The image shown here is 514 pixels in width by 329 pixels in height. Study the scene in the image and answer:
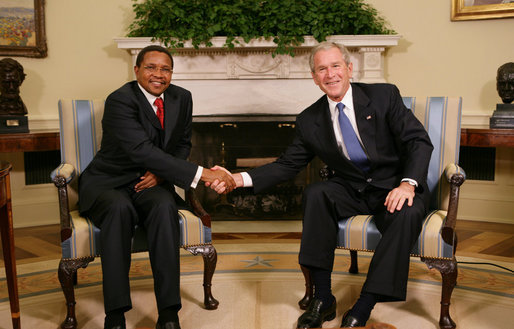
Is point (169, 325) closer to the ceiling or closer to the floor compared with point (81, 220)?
closer to the floor

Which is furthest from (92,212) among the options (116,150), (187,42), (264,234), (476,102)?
(476,102)

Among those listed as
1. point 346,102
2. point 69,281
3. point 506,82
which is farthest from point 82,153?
point 506,82

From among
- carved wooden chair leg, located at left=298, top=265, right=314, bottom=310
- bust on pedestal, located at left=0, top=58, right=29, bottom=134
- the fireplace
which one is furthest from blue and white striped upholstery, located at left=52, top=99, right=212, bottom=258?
the fireplace

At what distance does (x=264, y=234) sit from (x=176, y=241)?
5.90 ft

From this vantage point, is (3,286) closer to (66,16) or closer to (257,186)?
(257,186)

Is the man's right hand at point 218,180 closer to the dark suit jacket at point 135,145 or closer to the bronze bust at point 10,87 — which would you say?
the dark suit jacket at point 135,145

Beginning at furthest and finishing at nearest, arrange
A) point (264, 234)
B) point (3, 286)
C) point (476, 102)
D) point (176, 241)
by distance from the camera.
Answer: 1. point (476, 102)
2. point (264, 234)
3. point (3, 286)
4. point (176, 241)

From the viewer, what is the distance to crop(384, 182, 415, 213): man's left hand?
209cm

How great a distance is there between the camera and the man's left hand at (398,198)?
2086 mm

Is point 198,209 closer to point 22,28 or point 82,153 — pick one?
point 82,153

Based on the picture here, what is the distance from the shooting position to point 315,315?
7.18 feet

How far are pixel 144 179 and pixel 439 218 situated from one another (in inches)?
55.2

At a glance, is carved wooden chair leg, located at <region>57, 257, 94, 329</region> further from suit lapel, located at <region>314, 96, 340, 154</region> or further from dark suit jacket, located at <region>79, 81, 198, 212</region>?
suit lapel, located at <region>314, 96, 340, 154</region>

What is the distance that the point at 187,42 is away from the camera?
4020 mm
